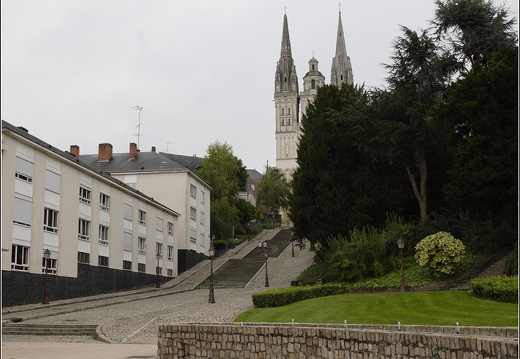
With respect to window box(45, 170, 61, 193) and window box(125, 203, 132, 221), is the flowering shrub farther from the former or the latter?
window box(125, 203, 132, 221)

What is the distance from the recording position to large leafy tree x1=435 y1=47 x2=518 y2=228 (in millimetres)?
30391

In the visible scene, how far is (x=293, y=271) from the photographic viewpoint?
173 ft

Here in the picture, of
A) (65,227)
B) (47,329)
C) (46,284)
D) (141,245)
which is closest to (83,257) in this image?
(65,227)

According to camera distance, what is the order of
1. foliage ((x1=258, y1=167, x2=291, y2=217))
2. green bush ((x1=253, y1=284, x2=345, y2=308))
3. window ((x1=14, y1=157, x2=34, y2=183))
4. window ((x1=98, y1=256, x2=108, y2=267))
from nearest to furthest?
green bush ((x1=253, y1=284, x2=345, y2=308)), window ((x1=14, y1=157, x2=34, y2=183)), window ((x1=98, y1=256, x2=108, y2=267)), foliage ((x1=258, y1=167, x2=291, y2=217))

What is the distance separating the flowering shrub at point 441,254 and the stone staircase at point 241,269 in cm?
1817

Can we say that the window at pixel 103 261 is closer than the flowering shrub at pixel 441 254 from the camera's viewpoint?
No

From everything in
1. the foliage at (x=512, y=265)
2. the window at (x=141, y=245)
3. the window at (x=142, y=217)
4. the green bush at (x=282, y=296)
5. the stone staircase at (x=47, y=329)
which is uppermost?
the window at (x=142, y=217)

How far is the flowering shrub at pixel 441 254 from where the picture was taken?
31.5 m

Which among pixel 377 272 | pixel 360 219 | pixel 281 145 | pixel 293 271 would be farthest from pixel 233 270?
pixel 281 145

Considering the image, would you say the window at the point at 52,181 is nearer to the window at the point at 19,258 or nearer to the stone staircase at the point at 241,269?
the window at the point at 19,258

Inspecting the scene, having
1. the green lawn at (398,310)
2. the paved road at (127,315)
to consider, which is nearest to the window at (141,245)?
the paved road at (127,315)

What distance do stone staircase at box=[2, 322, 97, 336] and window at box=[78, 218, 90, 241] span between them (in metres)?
13.6

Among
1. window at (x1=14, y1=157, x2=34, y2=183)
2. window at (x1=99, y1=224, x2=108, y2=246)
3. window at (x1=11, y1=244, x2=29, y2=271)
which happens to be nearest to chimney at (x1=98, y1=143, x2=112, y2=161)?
window at (x1=99, y1=224, x2=108, y2=246)

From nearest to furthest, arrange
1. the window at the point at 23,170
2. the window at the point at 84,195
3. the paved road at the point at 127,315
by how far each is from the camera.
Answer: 1. the paved road at the point at 127,315
2. the window at the point at 23,170
3. the window at the point at 84,195
